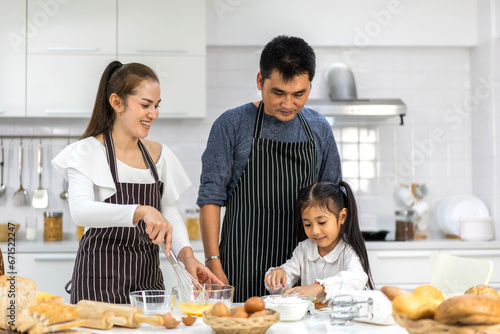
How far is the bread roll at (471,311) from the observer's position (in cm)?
100

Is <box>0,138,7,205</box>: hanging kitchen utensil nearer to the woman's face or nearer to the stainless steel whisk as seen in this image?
the woman's face

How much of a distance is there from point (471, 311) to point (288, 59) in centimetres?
105

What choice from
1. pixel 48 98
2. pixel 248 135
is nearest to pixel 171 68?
pixel 48 98

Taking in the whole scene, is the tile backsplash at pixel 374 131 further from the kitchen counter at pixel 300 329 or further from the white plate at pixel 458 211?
the kitchen counter at pixel 300 329

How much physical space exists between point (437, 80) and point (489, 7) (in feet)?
1.80

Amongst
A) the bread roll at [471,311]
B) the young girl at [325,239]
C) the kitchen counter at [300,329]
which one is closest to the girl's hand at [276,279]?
the young girl at [325,239]

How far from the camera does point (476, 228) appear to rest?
3.47 m

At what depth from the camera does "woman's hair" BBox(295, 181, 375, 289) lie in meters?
1.94

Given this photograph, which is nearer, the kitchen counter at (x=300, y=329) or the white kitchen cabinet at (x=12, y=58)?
the kitchen counter at (x=300, y=329)

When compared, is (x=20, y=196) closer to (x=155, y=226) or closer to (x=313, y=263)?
(x=313, y=263)

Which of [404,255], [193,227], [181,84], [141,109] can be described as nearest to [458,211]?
[404,255]

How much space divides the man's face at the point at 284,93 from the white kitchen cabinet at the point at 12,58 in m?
2.10

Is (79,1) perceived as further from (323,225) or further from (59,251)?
(323,225)

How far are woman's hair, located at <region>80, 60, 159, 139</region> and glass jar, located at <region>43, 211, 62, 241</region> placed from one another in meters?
1.89
